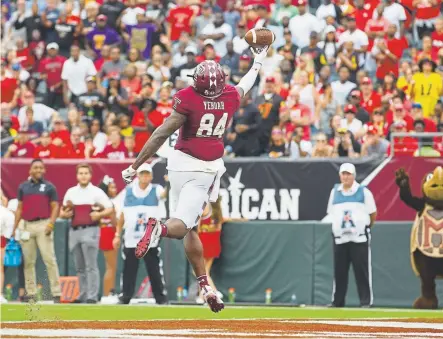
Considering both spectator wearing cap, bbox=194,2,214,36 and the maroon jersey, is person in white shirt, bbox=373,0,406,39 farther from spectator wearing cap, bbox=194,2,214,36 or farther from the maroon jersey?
the maroon jersey

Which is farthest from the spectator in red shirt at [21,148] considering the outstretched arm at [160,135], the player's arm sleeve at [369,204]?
the outstretched arm at [160,135]

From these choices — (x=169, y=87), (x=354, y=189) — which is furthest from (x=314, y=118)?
(x=354, y=189)

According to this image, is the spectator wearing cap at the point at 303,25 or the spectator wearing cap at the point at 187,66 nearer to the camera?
the spectator wearing cap at the point at 187,66

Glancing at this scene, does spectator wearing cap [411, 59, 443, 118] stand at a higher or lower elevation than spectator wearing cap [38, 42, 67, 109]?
lower

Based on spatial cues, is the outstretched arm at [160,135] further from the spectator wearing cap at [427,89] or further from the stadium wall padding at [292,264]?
the spectator wearing cap at [427,89]

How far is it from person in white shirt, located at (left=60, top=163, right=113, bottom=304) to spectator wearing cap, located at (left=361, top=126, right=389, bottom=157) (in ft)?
12.3

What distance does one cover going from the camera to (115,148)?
19.0 metres

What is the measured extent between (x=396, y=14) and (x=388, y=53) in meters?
1.12

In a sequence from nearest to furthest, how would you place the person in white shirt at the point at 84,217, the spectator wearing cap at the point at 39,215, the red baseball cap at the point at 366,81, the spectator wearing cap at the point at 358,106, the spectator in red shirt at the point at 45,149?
the person in white shirt at the point at 84,217, the spectator wearing cap at the point at 39,215, the spectator wearing cap at the point at 358,106, the spectator in red shirt at the point at 45,149, the red baseball cap at the point at 366,81

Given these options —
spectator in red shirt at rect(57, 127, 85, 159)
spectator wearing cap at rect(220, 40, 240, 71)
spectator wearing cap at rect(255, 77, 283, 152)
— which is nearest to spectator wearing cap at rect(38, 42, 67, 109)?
spectator in red shirt at rect(57, 127, 85, 159)

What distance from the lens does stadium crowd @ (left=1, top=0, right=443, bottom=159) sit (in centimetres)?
1867

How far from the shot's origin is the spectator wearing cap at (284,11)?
72.8ft

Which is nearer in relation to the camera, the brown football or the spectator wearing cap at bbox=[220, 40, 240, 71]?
the brown football

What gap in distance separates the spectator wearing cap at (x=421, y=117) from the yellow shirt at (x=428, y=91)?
65 cm
